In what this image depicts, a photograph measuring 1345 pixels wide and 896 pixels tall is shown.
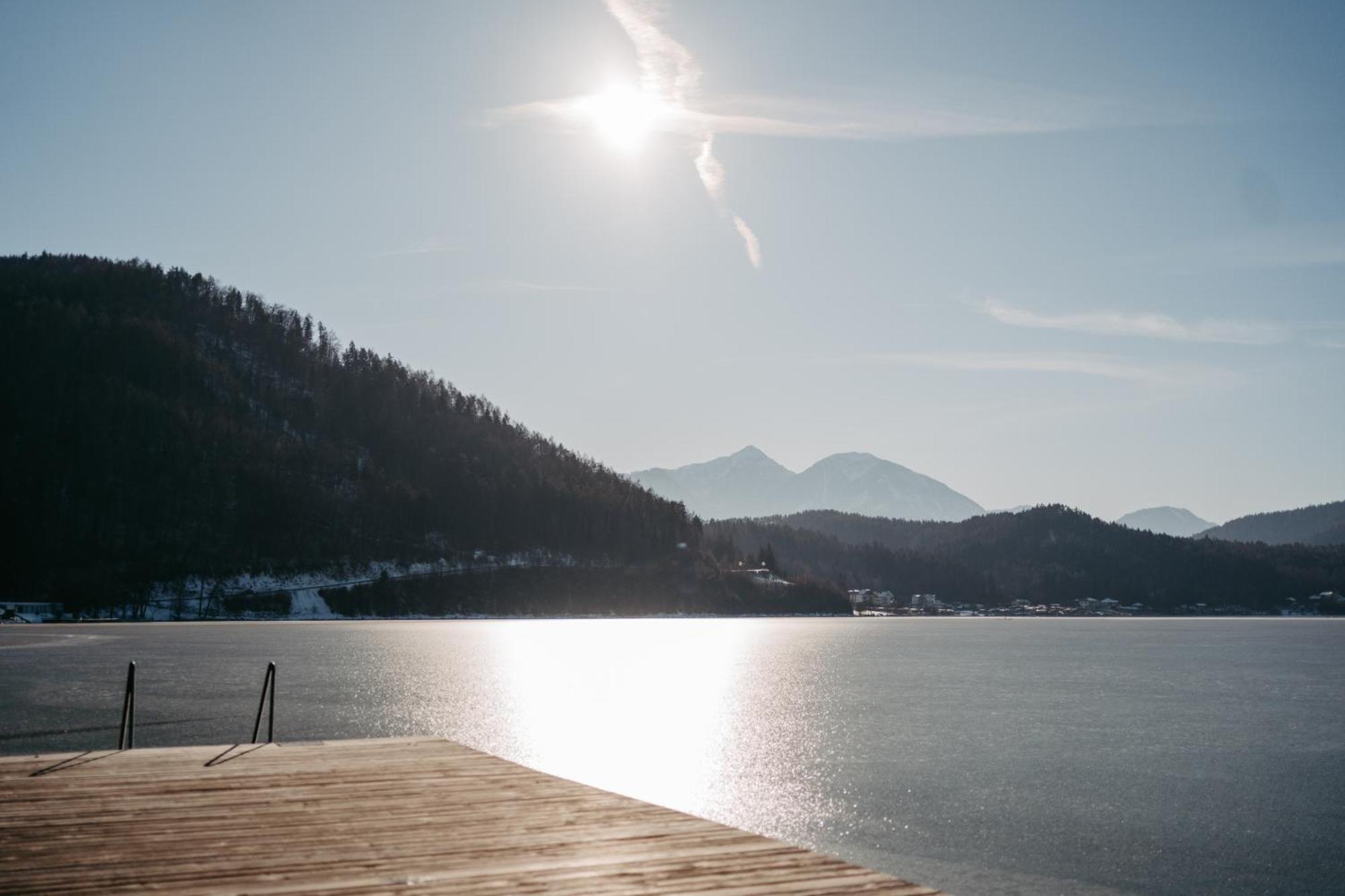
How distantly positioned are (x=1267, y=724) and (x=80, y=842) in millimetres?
68285

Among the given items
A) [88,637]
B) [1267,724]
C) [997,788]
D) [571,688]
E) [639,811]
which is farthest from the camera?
[88,637]

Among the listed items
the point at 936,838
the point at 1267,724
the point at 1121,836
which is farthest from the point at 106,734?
the point at 1267,724

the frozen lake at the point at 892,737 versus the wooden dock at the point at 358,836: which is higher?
the wooden dock at the point at 358,836

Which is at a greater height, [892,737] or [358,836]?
[358,836]

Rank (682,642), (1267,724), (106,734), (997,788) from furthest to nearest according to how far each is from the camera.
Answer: (682,642)
(1267,724)
(106,734)
(997,788)

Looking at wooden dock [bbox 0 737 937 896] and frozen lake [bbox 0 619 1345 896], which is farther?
frozen lake [bbox 0 619 1345 896]

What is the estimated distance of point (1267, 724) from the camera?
64.2 meters

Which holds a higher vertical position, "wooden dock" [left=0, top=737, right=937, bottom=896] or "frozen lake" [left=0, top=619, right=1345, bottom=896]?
"wooden dock" [left=0, top=737, right=937, bottom=896]

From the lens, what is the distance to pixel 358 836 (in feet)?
49.1

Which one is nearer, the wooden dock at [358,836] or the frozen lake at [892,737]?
the wooden dock at [358,836]

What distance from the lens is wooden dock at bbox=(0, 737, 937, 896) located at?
40.5 feet

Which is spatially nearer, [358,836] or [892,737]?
[358,836]

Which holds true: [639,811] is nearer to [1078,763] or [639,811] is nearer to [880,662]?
[1078,763]

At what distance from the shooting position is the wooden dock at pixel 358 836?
12.4 metres
